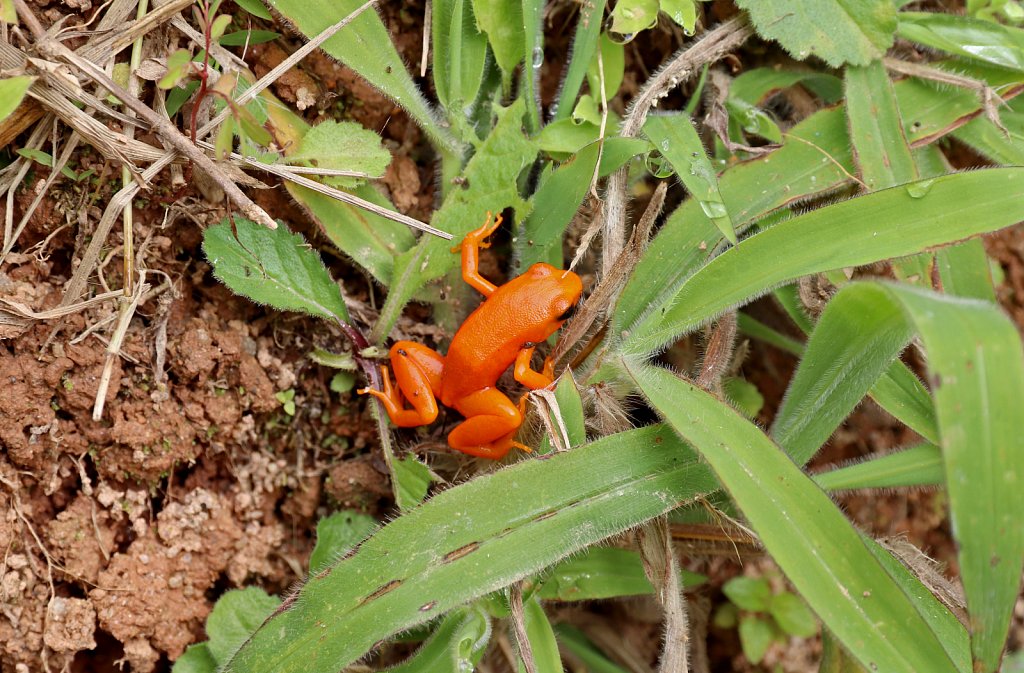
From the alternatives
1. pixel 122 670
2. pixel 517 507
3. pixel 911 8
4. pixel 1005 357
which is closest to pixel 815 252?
pixel 1005 357

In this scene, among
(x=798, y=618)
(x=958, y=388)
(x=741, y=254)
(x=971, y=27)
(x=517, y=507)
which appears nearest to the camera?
(x=958, y=388)

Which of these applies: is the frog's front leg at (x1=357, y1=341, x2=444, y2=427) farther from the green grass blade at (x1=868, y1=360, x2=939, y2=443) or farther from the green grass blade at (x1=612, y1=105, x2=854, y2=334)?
the green grass blade at (x1=868, y1=360, x2=939, y2=443)

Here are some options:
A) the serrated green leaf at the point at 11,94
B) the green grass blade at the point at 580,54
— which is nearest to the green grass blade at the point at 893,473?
the green grass blade at the point at 580,54

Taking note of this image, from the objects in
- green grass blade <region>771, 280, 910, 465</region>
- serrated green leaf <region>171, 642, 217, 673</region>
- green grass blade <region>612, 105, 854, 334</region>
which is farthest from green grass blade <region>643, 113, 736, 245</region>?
serrated green leaf <region>171, 642, 217, 673</region>

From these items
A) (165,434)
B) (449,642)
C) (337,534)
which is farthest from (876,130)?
(165,434)

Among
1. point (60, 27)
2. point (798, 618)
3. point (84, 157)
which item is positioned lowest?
point (798, 618)

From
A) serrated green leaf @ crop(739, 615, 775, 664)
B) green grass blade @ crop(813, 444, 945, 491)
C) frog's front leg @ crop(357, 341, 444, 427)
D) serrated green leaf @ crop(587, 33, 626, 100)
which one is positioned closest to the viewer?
green grass blade @ crop(813, 444, 945, 491)

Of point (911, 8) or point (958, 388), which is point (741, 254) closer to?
point (958, 388)
